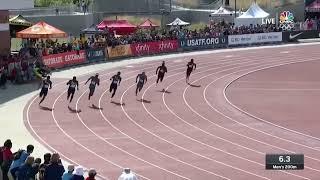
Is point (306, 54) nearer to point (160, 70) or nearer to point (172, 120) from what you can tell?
point (160, 70)

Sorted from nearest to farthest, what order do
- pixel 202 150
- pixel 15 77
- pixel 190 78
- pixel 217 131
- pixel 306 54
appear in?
pixel 202 150
pixel 217 131
pixel 15 77
pixel 190 78
pixel 306 54

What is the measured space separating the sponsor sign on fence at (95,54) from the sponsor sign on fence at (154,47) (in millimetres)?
2872

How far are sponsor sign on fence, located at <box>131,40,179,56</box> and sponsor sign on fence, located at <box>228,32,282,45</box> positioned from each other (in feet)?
16.9

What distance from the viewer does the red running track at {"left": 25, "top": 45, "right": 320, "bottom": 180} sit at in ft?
55.5

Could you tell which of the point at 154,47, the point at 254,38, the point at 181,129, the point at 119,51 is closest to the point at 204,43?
the point at 254,38

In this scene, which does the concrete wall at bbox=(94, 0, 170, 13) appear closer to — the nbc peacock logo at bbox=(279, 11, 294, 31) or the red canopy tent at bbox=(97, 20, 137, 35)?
the nbc peacock logo at bbox=(279, 11, 294, 31)

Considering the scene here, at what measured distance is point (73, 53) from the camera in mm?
38125

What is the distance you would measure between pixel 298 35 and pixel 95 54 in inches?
754

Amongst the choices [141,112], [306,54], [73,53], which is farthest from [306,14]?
[141,112]

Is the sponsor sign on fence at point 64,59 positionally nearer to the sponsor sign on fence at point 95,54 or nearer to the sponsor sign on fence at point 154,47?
the sponsor sign on fence at point 95,54

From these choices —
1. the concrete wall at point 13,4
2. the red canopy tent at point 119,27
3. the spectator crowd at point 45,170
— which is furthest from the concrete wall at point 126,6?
the spectator crowd at point 45,170

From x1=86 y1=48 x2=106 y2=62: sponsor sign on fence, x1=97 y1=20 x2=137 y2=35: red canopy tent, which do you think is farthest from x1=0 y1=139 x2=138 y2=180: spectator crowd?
x1=97 y1=20 x2=137 y2=35: red canopy tent

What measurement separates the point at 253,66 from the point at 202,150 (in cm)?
2067

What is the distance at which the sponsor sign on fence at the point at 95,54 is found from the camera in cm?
3959
